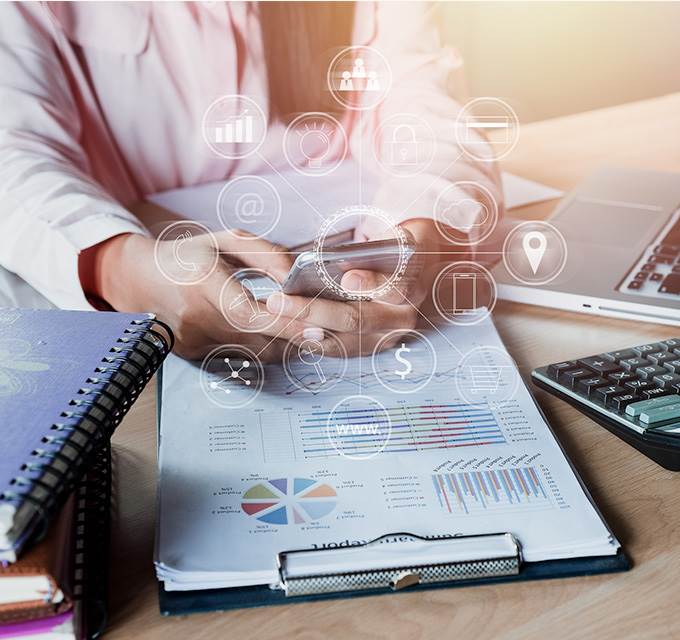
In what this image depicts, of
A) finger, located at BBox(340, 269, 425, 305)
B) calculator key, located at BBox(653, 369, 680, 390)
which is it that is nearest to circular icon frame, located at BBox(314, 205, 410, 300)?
finger, located at BBox(340, 269, 425, 305)

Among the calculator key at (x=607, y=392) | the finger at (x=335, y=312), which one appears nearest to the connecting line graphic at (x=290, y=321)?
the finger at (x=335, y=312)

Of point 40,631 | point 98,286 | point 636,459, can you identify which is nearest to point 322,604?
point 40,631

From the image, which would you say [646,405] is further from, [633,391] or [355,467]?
[355,467]

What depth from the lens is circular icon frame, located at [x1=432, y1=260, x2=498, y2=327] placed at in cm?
65

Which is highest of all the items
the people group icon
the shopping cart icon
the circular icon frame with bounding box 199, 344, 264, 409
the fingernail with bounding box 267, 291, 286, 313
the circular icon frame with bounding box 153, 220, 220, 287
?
the people group icon

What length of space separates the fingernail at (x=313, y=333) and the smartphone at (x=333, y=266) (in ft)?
0.09

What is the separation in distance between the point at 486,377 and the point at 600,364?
8 cm

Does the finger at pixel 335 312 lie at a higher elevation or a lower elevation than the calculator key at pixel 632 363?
lower

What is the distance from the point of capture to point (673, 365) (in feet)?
1.79

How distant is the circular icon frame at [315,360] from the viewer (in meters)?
0.57

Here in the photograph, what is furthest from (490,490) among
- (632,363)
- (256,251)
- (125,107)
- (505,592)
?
(125,107)

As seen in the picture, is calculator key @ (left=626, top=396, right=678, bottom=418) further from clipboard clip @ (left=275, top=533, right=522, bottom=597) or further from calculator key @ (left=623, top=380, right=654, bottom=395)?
clipboard clip @ (left=275, top=533, right=522, bottom=597)

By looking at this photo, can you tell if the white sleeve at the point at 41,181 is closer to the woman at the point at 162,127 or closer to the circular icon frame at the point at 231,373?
the woman at the point at 162,127
